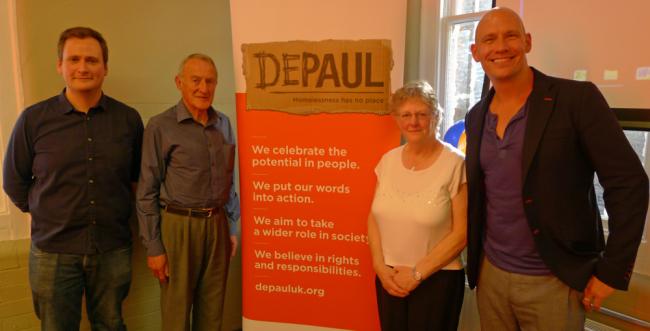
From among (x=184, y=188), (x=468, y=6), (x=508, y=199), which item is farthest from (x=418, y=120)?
(x=184, y=188)

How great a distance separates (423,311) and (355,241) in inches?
18.8

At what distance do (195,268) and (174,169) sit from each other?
47 cm

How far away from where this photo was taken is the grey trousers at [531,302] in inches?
53.3

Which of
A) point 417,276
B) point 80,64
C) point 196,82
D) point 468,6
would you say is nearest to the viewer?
point 417,276

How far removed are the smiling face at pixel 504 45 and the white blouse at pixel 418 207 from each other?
0.37m

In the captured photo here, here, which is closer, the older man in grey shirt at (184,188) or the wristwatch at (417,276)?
the wristwatch at (417,276)

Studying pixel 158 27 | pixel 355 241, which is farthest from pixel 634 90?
pixel 158 27

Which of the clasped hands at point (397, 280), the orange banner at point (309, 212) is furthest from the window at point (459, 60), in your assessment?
the clasped hands at point (397, 280)

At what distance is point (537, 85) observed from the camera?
4.47ft

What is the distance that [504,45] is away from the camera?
1.36m

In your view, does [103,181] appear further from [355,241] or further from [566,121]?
[566,121]

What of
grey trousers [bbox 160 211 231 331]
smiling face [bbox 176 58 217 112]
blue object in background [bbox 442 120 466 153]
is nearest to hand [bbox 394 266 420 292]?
blue object in background [bbox 442 120 466 153]

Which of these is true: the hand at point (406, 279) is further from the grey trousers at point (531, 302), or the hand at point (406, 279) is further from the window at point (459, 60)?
the window at point (459, 60)

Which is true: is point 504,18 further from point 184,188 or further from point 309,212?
point 184,188
